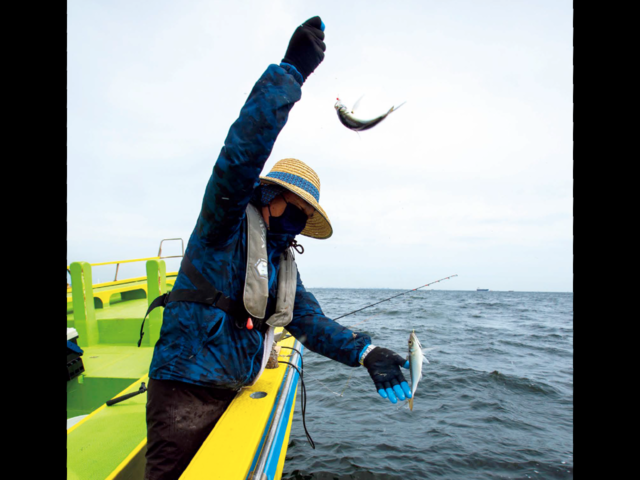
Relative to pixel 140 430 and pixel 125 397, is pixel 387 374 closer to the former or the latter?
pixel 140 430

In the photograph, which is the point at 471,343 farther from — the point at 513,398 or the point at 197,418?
the point at 197,418

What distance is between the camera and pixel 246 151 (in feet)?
5.04

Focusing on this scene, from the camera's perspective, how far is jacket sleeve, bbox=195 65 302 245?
1.54 m

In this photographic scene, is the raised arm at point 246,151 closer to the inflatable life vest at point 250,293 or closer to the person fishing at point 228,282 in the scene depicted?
the person fishing at point 228,282

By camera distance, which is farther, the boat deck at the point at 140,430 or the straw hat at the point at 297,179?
the straw hat at the point at 297,179

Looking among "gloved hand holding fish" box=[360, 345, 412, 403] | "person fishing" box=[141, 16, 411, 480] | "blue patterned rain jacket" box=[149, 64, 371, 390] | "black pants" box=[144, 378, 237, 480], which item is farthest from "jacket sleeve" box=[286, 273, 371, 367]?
"black pants" box=[144, 378, 237, 480]

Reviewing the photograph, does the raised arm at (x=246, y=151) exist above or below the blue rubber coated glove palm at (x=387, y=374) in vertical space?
above

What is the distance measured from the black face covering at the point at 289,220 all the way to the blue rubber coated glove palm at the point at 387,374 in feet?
3.70

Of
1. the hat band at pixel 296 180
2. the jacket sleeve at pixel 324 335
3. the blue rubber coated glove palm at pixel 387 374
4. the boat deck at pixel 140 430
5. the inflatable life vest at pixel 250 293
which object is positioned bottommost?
the boat deck at pixel 140 430

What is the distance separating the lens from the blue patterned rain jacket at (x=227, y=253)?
155cm

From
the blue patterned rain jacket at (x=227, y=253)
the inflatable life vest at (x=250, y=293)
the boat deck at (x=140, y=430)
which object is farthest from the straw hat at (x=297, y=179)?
the boat deck at (x=140, y=430)

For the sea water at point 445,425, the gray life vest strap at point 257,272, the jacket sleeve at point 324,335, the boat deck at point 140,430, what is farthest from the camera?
the sea water at point 445,425

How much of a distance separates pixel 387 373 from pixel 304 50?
222cm

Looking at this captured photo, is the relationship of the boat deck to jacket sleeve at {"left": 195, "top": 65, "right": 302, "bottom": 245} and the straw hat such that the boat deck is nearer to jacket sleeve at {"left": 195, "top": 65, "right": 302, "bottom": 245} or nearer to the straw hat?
jacket sleeve at {"left": 195, "top": 65, "right": 302, "bottom": 245}
